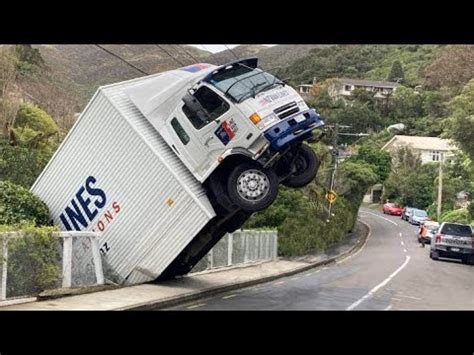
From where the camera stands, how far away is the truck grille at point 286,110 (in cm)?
1420

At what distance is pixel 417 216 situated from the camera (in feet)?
172

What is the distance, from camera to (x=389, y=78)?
40969mm

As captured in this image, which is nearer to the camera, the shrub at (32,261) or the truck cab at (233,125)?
the shrub at (32,261)

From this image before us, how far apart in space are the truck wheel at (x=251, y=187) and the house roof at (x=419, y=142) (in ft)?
110

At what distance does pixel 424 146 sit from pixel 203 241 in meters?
40.8

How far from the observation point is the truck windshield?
14281mm

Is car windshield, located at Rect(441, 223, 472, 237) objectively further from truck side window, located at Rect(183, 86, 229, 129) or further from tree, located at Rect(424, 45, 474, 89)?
truck side window, located at Rect(183, 86, 229, 129)

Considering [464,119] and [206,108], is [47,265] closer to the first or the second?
[206,108]

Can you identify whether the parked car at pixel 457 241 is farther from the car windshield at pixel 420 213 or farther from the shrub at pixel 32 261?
the car windshield at pixel 420 213

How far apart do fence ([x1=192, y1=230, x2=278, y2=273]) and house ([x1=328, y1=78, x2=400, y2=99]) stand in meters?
15.1

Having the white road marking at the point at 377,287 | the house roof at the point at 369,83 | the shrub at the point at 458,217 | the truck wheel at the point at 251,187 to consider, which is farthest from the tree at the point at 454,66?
the truck wheel at the point at 251,187

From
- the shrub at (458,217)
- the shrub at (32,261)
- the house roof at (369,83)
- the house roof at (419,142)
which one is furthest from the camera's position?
the house roof at (419,142)

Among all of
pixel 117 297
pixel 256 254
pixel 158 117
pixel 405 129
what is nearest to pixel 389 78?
pixel 405 129
